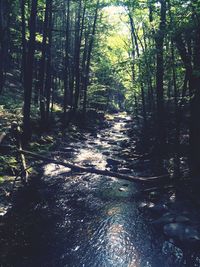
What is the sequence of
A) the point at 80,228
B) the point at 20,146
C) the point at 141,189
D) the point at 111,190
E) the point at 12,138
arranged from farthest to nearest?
1. the point at 12,138
2. the point at 20,146
3. the point at 141,189
4. the point at 111,190
5. the point at 80,228

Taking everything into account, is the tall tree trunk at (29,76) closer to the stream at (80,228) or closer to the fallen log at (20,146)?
the fallen log at (20,146)

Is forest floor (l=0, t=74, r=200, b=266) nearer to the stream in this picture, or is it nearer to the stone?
the stone

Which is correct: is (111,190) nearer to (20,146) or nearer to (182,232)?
(182,232)

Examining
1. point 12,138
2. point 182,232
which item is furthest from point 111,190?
point 12,138

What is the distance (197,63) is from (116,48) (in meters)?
30.8

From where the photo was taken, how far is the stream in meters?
9.58

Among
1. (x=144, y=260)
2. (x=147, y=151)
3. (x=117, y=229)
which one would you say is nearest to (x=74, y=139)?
(x=147, y=151)

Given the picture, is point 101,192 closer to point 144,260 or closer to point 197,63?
point 144,260

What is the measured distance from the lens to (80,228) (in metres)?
11.7

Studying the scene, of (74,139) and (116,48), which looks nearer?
(74,139)

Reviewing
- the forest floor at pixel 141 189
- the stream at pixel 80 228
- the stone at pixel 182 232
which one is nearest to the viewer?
the stream at pixel 80 228

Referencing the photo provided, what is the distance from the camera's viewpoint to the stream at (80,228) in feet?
31.4

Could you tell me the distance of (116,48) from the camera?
147 ft

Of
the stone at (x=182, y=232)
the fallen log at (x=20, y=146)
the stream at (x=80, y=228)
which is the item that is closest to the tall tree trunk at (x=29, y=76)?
the fallen log at (x=20, y=146)
